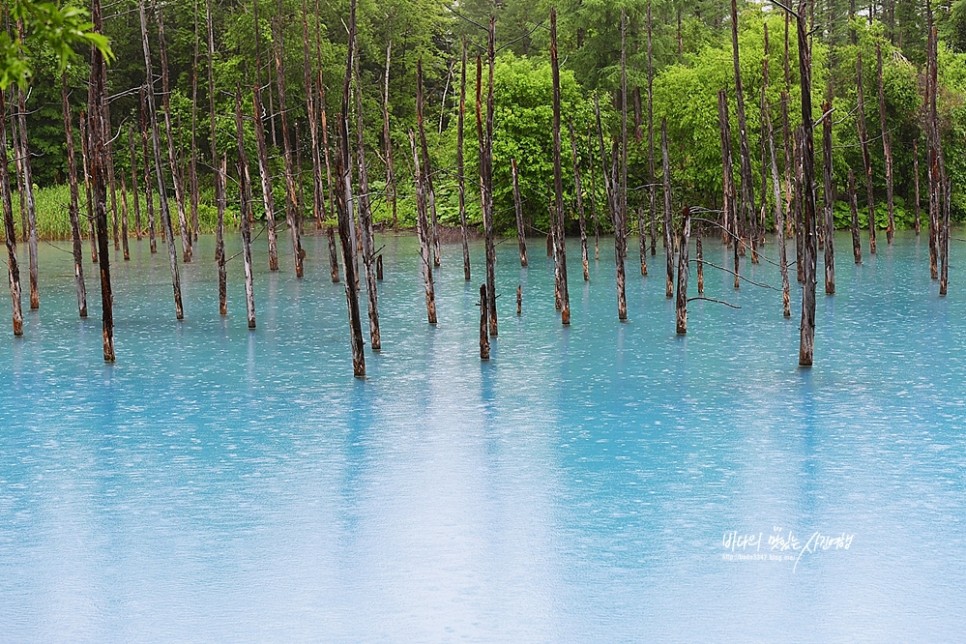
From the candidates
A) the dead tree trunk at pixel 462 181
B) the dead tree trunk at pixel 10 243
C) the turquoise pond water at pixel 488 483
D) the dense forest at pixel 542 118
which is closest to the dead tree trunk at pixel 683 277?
the turquoise pond water at pixel 488 483

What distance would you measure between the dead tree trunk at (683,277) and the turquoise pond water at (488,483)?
37 centimetres

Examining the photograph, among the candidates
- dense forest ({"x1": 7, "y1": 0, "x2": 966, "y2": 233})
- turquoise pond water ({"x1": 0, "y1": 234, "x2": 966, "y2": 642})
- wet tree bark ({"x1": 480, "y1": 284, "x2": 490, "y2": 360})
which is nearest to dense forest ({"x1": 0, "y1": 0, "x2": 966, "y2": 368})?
dense forest ({"x1": 7, "y1": 0, "x2": 966, "y2": 233})

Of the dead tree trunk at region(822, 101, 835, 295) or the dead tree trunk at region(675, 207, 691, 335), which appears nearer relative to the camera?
the dead tree trunk at region(675, 207, 691, 335)

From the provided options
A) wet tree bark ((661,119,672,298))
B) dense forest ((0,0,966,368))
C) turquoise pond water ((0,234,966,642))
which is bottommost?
turquoise pond water ((0,234,966,642))

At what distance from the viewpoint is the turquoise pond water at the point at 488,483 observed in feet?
33.7

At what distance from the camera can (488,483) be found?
1379 centimetres

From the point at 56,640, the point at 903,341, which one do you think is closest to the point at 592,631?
the point at 56,640

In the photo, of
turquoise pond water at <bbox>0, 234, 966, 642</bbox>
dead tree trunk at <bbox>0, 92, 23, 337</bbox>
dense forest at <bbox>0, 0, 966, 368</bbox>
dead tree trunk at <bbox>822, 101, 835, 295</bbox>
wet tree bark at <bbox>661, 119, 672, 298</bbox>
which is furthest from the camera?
dense forest at <bbox>0, 0, 966, 368</bbox>

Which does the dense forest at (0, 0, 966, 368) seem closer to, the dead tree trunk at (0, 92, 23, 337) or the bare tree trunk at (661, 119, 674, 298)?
the bare tree trunk at (661, 119, 674, 298)

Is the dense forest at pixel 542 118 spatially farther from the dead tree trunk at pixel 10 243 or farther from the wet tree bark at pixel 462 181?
the dead tree trunk at pixel 10 243

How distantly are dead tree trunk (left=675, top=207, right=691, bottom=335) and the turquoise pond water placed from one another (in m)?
0.37

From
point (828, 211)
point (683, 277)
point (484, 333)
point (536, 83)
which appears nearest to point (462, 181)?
point (536, 83)

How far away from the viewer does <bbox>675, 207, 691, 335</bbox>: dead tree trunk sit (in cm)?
2067

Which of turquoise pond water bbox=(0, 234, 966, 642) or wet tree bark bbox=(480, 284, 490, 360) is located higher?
wet tree bark bbox=(480, 284, 490, 360)
